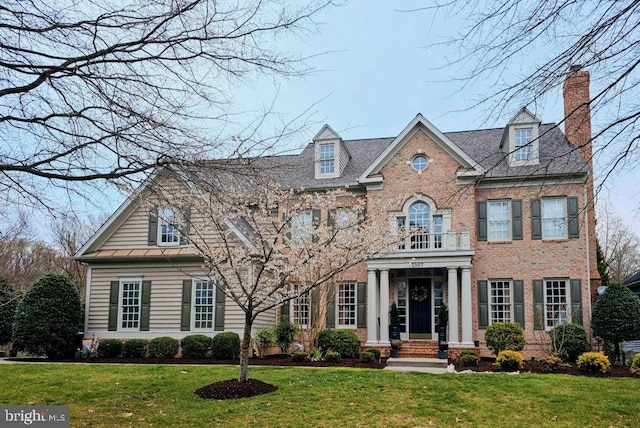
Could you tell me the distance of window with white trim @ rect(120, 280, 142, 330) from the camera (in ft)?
63.4

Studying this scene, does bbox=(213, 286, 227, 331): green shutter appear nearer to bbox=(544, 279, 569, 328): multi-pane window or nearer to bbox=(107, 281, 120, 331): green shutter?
bbox=(107, 281, 120, 331): green shutter

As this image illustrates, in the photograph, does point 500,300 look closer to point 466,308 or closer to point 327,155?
point 466,308

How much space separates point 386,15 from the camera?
437 cm

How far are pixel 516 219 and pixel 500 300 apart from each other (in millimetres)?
2849

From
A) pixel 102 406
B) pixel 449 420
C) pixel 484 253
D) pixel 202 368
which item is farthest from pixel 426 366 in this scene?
pixel 102 406

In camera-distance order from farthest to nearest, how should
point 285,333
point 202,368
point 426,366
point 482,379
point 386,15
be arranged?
point 285,333 → point 426,366 → point 202,368 → point 482,379 → point 386,15

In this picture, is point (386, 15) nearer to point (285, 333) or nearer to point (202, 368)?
point (202, 368)

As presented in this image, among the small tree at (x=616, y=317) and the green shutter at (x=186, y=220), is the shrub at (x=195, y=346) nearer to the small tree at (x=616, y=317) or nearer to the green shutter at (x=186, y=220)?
the green shutter at (x=186, y=220)

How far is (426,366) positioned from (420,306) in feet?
12.0

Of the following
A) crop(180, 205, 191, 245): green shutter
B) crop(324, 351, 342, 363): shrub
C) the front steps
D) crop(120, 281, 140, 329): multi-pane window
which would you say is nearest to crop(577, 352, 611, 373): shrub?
the front steps

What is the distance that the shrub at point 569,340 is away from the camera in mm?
17000

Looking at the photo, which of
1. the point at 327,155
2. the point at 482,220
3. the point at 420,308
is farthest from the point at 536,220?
the point at 327,155

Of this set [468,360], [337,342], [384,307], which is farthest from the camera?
[384,307]

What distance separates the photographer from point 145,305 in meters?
19.1
